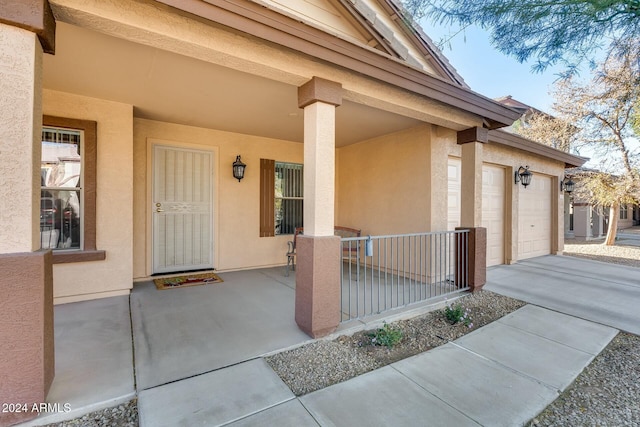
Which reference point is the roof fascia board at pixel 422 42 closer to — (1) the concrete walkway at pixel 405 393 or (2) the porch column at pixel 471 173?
(2) the porch column at pixel 471 173

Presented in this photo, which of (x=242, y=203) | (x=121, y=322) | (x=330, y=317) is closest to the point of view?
(x=330, y=317)

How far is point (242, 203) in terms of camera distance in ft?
18.2

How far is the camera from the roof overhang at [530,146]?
5.55m

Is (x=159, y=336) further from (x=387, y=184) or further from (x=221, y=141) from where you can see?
(x=387, y=184)

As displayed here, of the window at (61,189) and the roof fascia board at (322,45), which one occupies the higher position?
the roof fascia board at (322,45)

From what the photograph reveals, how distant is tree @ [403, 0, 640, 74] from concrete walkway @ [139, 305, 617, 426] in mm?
3013

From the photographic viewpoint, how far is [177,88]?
137 inches

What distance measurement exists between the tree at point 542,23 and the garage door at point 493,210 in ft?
10.8

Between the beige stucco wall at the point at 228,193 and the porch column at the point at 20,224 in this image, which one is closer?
the porch column at the point at 20,224

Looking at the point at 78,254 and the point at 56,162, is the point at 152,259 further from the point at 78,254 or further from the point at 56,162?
the point at 56,162

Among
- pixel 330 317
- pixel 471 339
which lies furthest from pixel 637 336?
pixel 330 317

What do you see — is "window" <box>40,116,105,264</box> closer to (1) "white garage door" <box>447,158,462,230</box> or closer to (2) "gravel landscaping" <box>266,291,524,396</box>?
(2) "gravel landscaping" <box>266,291,524,396</box>

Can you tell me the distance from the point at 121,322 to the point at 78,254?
4.19 ft

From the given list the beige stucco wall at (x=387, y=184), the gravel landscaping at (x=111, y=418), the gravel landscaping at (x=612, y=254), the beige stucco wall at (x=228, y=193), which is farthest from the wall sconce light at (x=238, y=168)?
the gravel landscaping at (x=612, y=254)
